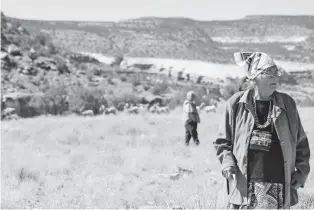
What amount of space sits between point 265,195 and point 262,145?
0.34 metres

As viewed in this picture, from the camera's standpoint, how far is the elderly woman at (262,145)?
328 centimetres

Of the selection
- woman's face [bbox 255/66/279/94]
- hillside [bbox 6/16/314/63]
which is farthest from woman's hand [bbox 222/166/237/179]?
hillside [bbox 6/16/314/63]

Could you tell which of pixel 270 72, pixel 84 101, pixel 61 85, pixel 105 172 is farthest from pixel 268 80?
pixel 61 85

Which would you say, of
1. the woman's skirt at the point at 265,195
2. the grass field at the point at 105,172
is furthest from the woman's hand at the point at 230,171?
the grass field at the point at 105,172

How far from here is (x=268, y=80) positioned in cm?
332

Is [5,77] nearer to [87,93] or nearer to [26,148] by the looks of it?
[87,93]

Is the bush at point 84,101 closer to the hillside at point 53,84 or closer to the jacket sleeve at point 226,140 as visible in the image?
the hillside at point 53,84

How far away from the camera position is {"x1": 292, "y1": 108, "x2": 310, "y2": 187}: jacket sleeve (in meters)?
3.40

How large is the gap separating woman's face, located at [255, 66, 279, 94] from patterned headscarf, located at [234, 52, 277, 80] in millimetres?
29

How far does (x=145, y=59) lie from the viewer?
83.1 m

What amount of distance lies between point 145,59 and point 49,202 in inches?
3052

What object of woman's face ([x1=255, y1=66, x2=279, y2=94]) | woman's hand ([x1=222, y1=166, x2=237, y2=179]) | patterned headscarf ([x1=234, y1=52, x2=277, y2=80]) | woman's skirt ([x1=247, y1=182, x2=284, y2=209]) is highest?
patterned headscarf ([x1=234, y1=52, x2=277, y2=80])

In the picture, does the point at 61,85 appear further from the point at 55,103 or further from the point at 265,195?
the point at 265,195

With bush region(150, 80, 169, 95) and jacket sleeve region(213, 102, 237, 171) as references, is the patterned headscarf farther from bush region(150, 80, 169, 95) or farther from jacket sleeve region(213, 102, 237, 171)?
bush region(150, 80, 169, 95)
